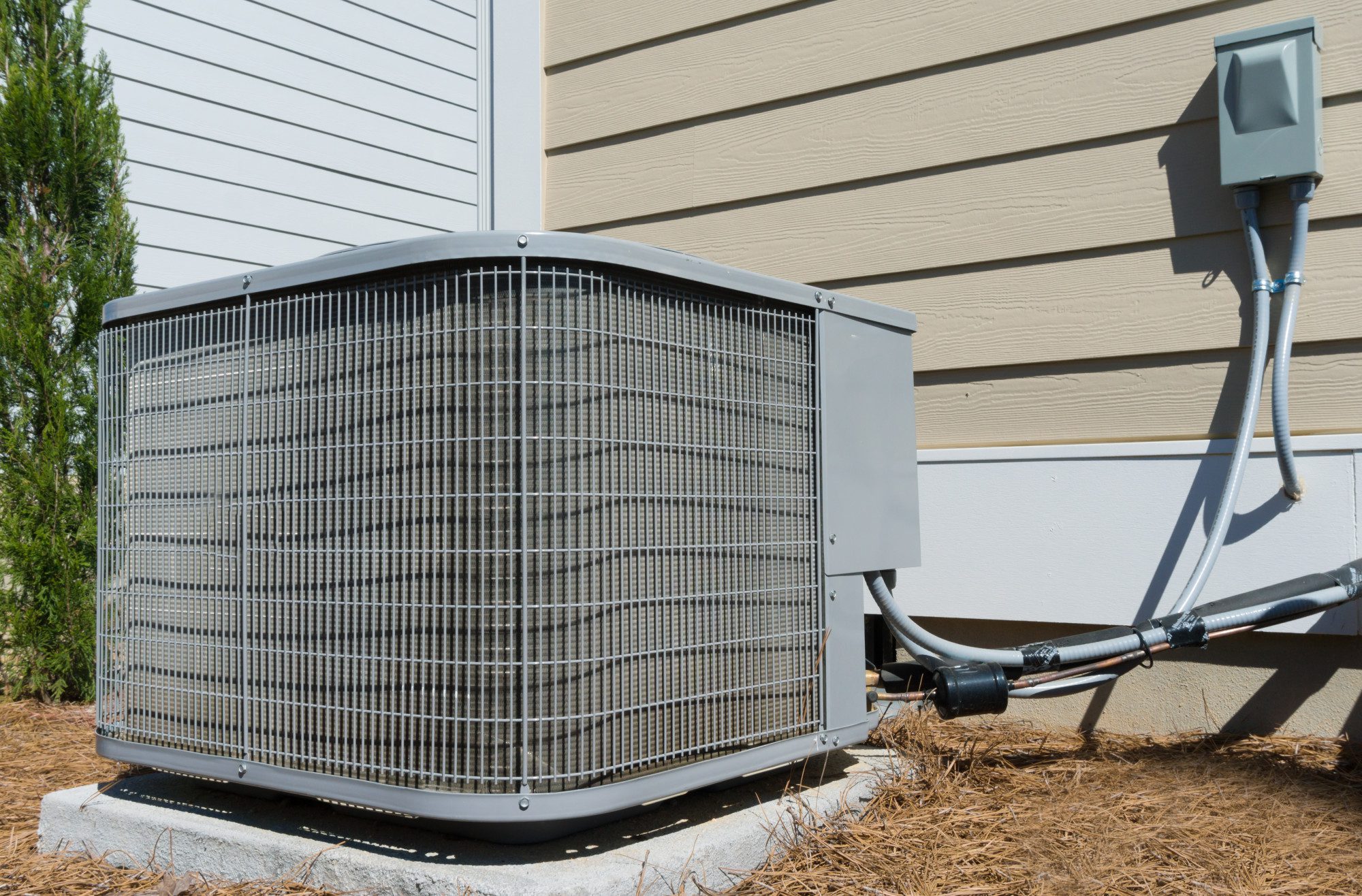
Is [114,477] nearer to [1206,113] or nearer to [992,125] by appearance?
[992,125]

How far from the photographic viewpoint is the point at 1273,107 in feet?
7.75

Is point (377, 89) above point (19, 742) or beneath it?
above

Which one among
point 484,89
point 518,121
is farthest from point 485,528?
point 484,89

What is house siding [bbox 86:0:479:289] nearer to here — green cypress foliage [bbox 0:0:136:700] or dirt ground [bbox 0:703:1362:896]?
green cypress foliage [bbox 0:0:136:700]

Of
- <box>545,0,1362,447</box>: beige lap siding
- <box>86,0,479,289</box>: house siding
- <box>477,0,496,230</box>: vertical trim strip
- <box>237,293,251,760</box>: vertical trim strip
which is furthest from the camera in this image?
<box>477,0,496,230</box>: vertical trim strip

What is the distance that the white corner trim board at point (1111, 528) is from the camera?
2.33m

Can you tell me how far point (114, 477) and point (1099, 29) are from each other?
252 cm

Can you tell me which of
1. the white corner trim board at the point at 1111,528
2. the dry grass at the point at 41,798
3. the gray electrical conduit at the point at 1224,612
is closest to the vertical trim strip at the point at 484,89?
the dry grass at the point at 41,798

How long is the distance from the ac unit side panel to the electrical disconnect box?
0.89 metres

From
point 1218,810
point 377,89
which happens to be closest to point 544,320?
point 1218,810

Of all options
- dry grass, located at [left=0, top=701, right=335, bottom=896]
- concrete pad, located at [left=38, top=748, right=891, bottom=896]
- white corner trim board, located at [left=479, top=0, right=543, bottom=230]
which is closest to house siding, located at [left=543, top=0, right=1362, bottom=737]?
white corner trim board, located at [left=479, top=0, right=543, bottom=230]

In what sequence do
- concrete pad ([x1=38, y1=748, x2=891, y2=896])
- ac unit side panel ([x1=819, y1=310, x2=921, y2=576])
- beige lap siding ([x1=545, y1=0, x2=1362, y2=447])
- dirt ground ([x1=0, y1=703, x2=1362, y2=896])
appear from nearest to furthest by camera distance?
concrete pad ([x1=38, y1=748, x2=891, y2=896]) < dirt ground ([x1=0, y1=703, x2=1362, y2=896]) < ac unit side panel ([x1=819, y1=310, x2=921, y2=576]) < beige lap siding ([x1=545, y1=0, x2=1362, y2=447])

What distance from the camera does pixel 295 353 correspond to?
6.03 ft

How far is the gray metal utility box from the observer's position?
1.64 meters
